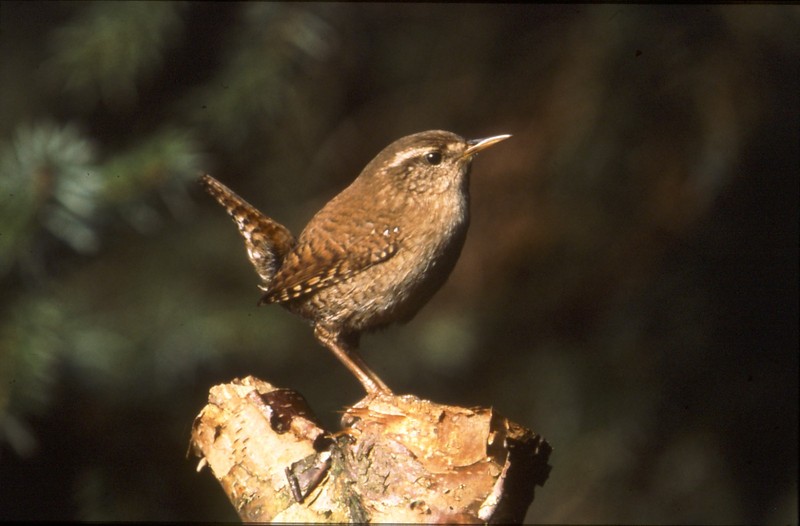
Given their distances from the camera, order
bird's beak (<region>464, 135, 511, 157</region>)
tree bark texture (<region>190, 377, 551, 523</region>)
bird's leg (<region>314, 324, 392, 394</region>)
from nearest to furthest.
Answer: tree bark texture (<region>190, 377, 551, 523</region>) → bird's beak (<region>464, 135, 511, 157</region>) → bird's leg (<region>314, 324, 392, 394</region>)

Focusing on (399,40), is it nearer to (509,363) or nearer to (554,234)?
(554,234)

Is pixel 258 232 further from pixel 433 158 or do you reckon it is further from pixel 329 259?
pixel 433 158

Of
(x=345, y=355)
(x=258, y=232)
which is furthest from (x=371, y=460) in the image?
(x=258, y=232)

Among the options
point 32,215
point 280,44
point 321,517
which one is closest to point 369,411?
point 321,517

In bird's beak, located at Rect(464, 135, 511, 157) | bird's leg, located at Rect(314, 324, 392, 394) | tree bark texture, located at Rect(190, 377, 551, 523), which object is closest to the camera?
tree bark texture, located at Rect(190, 377, 551, 523)

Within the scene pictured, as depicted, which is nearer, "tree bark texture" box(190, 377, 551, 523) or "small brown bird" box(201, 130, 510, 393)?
"tree bark texture" box(190, 377, 551, 523)

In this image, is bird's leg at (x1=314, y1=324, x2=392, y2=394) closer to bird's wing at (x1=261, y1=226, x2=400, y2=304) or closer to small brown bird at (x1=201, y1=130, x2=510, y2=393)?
small brown bird at (x1=201, y1=130, x2=510, y2=393)

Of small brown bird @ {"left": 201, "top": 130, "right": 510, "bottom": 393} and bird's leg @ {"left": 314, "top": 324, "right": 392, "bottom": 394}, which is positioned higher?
small brown bird @ {"left": 201, "top": 130, "right": 510, "bottom": 393}

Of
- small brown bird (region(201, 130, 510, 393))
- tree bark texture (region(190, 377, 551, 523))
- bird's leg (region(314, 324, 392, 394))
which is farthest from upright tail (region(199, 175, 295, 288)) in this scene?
tree bark texture (region(190, 377, 551, 523))
